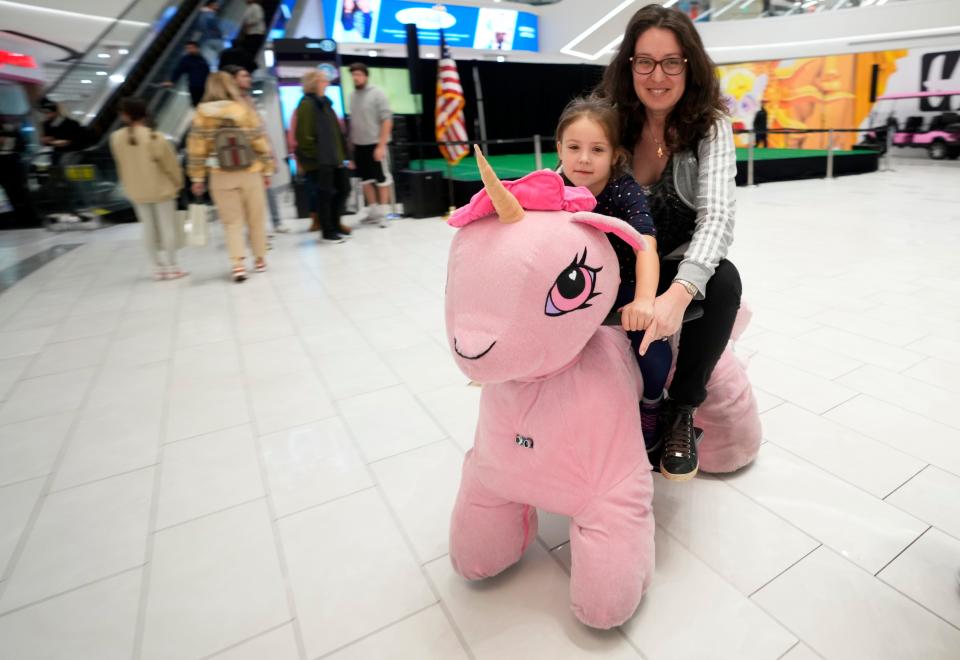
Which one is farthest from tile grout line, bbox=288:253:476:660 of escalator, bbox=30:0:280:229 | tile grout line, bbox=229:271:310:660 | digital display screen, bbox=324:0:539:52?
digital display screen, bbox=324:0:539:52

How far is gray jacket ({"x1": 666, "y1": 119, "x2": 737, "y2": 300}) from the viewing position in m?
1.30

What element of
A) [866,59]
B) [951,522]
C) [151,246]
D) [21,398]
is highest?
Answer: [866,59]

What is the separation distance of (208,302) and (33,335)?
1.00 metres

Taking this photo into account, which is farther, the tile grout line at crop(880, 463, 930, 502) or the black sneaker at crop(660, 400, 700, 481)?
the tile grout line at crop(880, 463, 930, 502)

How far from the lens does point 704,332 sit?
1.42 m

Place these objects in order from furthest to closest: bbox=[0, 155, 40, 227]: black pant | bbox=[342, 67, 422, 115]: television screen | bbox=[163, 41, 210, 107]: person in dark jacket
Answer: bbox=[342, 67, 422, 115]: television screen
bbox=[0, 155, 40, 227]: black pant
bbox=[163, 41, 210, 107]: person in dark jacket

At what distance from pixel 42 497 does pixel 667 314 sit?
6.71 ft

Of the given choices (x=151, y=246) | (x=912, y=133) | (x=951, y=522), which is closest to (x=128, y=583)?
(x=951, y=522)

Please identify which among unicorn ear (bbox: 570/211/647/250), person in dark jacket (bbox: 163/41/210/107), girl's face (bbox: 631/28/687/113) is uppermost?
person in dark jacket (bbox: 163/41/210/107)

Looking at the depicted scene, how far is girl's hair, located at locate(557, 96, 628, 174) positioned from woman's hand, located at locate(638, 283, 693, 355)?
384mm

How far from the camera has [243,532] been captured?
1.65 meters

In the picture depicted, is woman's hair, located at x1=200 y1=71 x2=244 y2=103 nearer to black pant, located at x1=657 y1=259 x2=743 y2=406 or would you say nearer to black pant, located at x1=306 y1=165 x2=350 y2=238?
black pant, located at x1=306 y1=165 x2=350 y2=238

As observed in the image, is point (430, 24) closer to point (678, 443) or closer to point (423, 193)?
point (423, 193)

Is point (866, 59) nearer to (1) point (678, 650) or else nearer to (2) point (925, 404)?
(2) point (925, 404)
